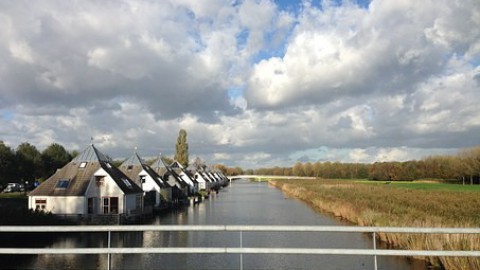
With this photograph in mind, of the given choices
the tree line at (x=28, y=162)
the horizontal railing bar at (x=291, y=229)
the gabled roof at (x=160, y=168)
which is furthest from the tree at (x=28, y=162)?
the horizontal railing bar at (x=291, y=229)

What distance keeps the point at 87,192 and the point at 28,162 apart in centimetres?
3930

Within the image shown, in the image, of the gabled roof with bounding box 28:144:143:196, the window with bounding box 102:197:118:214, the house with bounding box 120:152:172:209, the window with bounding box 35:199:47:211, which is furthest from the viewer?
the house with bounding box 120:152:172:209

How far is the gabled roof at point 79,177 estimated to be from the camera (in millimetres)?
36469

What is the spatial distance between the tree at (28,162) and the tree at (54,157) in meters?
2.22

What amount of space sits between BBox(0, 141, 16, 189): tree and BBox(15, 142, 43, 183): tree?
146 cm

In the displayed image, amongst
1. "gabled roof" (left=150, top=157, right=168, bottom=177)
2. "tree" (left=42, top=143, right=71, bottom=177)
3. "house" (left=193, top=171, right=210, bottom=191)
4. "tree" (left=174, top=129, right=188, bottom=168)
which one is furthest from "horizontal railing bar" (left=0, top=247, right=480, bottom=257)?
"tree" (left=174, top=129, right=188, bottom=168)

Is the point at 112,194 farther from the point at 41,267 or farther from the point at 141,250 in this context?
the point at 141,250

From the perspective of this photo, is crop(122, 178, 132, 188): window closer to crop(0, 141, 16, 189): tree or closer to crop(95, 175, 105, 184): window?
crop(95, 175, 105, 184): window

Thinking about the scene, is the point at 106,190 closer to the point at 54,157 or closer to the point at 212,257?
the point at 212,257

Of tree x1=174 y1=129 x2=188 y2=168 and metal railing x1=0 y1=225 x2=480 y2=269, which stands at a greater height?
tree x1=174 y1=129 x2=188 y2=168

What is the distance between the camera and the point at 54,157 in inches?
3177

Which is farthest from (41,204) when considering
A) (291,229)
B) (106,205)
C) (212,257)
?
(291,229)

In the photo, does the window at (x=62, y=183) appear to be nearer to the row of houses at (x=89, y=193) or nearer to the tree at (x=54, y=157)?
the row of houses at (x=89, y=193)

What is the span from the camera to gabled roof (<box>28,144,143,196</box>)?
120 ft
